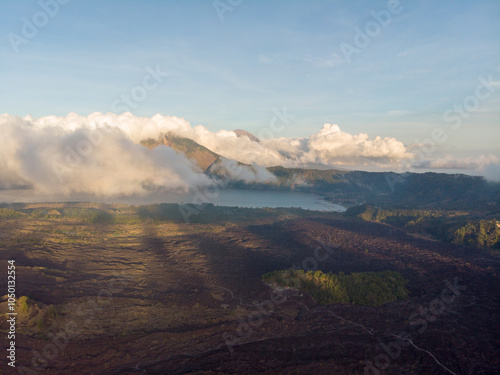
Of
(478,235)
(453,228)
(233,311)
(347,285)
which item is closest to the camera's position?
(233,311)

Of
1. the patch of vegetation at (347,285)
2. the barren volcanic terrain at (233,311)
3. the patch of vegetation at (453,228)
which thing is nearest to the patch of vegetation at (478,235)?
the patch of vegetation at (453,228)

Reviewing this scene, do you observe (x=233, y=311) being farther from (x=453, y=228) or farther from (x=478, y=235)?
(x=453, y=228)

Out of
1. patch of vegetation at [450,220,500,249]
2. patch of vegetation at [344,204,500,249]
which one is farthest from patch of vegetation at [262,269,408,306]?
patch of vegetation at [344,204,500,249]

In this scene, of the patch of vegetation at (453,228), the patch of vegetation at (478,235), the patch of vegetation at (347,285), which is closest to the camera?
the patch of vegetation at (347,285)

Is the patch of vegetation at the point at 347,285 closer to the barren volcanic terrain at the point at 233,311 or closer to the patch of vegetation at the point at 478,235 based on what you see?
the barren volcanic terrain at the point at 233,311

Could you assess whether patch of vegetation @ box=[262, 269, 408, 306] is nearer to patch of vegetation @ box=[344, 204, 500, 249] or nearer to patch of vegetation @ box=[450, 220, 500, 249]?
patch of vegetation @ box=[450, 220, 500, 249]

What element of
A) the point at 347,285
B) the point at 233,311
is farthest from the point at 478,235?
the point at 233,311
